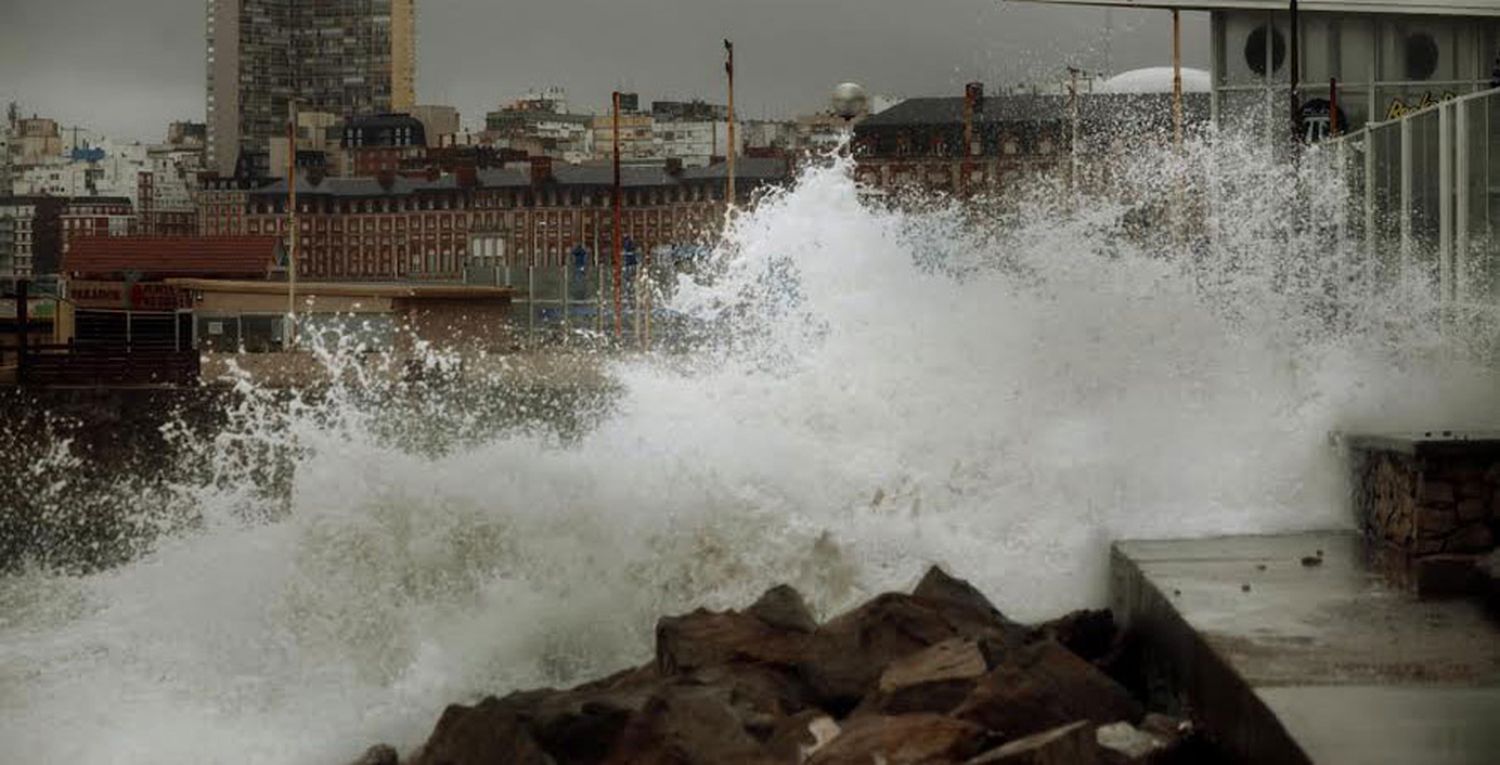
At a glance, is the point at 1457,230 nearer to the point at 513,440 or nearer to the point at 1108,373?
the point at 1108,373

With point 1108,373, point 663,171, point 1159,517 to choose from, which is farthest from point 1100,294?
point 663,171

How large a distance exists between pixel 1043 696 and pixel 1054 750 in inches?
44.3

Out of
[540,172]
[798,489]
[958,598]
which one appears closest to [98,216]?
[540,172]

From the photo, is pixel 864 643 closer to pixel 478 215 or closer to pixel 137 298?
pixel 137 298

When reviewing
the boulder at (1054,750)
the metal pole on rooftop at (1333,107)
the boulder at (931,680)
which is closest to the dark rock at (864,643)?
the boulder at (931,680)

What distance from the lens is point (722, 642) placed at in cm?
826

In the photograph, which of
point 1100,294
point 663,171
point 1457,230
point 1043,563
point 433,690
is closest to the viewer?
point 433,690

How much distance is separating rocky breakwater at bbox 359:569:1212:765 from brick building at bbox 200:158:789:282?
9460 cm

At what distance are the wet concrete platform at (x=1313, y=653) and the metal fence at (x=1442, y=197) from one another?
11.8 ft

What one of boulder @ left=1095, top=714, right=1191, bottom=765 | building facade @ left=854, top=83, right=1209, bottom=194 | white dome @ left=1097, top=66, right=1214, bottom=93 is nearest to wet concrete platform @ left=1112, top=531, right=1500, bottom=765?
boulder @ left=1095, top=714, right=1191, bottom=765

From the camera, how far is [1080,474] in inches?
487

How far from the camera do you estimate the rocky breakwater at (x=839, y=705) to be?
21.0 ft

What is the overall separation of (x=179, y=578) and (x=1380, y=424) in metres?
7.58

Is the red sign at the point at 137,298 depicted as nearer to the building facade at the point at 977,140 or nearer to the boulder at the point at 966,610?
the boulder at the point at 966,610
